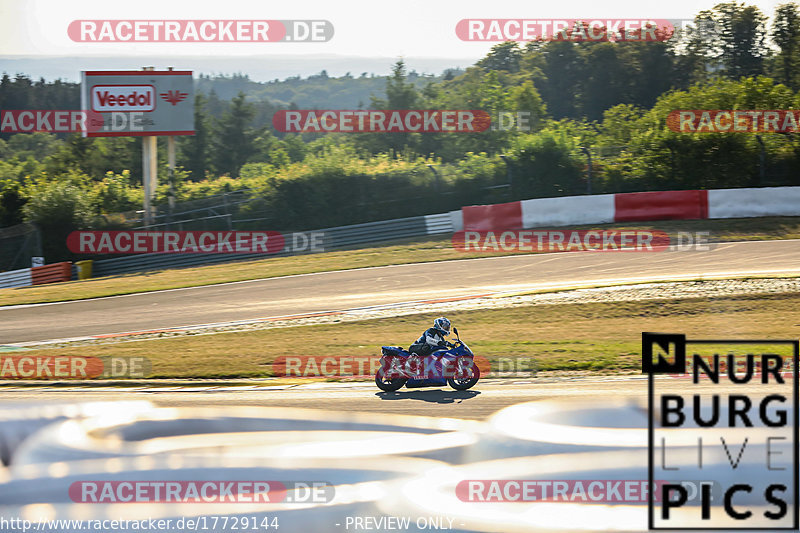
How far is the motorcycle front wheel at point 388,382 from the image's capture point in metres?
11.7

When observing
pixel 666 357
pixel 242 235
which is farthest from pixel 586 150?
pixel 666 357

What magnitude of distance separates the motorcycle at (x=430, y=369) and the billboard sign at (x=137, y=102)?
76.0 feet

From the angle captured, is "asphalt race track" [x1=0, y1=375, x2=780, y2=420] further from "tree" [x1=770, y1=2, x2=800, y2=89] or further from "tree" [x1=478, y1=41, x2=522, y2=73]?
"tree" [x1=478, y1=41, x2=522, y2=73]

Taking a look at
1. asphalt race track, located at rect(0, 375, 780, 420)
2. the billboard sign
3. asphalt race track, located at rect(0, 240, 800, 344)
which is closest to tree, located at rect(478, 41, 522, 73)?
the billboard sign

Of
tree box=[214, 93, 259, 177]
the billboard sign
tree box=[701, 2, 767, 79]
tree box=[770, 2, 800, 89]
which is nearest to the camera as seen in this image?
the billboard sign

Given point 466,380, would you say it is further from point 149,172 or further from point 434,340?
point 149,172

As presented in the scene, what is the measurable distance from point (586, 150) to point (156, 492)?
26780 millimetres

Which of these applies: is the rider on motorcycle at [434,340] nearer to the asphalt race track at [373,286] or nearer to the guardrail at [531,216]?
the asphalt race track at [373,286]

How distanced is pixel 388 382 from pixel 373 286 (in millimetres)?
9968

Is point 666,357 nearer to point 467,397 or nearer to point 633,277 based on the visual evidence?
point 467,397

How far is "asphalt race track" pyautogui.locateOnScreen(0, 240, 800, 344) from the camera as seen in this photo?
19.7m

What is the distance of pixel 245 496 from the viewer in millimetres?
7543

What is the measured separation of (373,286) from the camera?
70.8ft

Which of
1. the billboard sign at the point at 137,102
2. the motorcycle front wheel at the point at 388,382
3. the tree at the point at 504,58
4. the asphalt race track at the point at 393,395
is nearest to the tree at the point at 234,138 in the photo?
the tree at the point at 504,58
